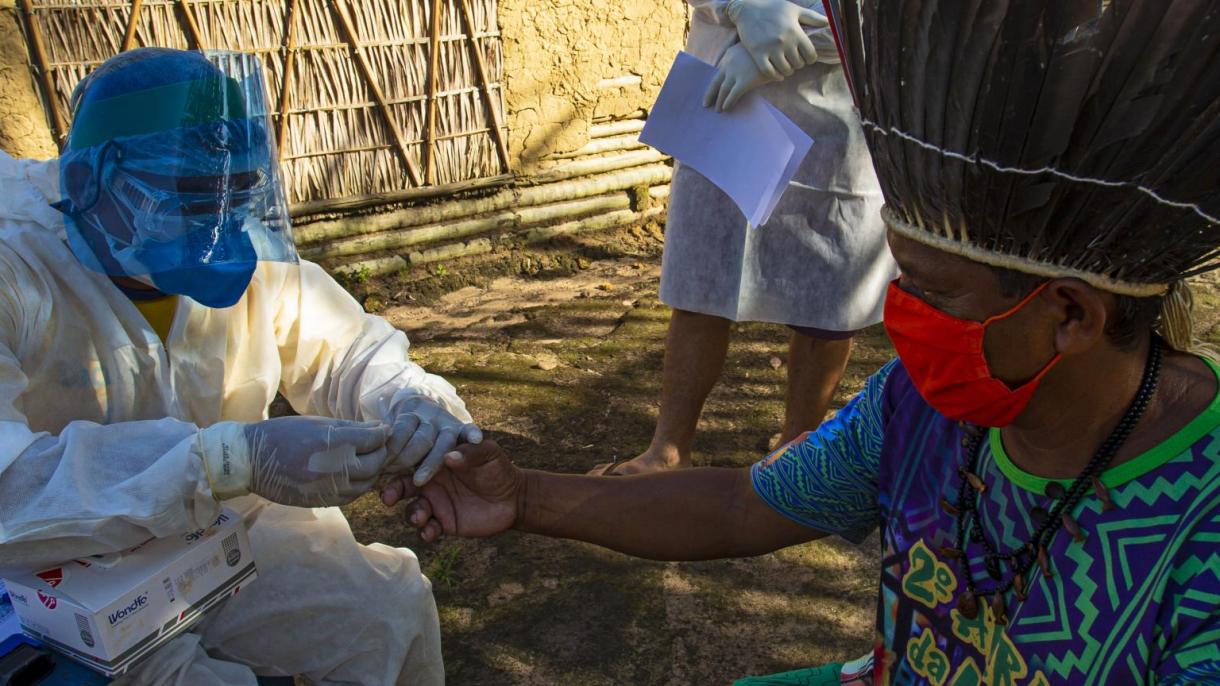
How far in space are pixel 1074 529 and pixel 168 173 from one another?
185cm

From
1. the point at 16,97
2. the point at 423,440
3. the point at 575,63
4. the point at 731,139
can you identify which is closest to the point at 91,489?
the point at 423,440

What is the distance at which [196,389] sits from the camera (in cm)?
245

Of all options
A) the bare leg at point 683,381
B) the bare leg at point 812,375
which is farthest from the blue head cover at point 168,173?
the bare leg at point 812,375

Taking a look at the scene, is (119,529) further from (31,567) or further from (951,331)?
(951,331)

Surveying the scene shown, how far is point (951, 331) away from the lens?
1.52m

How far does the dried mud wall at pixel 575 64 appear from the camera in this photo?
5.78m

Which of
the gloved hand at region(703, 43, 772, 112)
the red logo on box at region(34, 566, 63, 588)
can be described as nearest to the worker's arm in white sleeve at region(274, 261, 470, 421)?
the red logo on box at region(34, 566, 63, 588)

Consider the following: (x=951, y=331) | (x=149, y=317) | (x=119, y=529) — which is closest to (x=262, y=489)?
(x=119, y=529)

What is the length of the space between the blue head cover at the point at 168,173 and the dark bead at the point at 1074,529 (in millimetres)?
1717

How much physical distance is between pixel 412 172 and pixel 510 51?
34.7 inches

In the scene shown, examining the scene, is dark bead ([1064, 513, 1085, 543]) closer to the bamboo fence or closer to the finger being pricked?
the finger being pricked

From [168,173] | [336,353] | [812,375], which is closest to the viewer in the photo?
[168,173]

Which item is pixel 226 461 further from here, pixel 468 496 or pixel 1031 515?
pixel 1031 515

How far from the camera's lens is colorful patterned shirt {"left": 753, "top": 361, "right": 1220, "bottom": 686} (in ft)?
4.65
